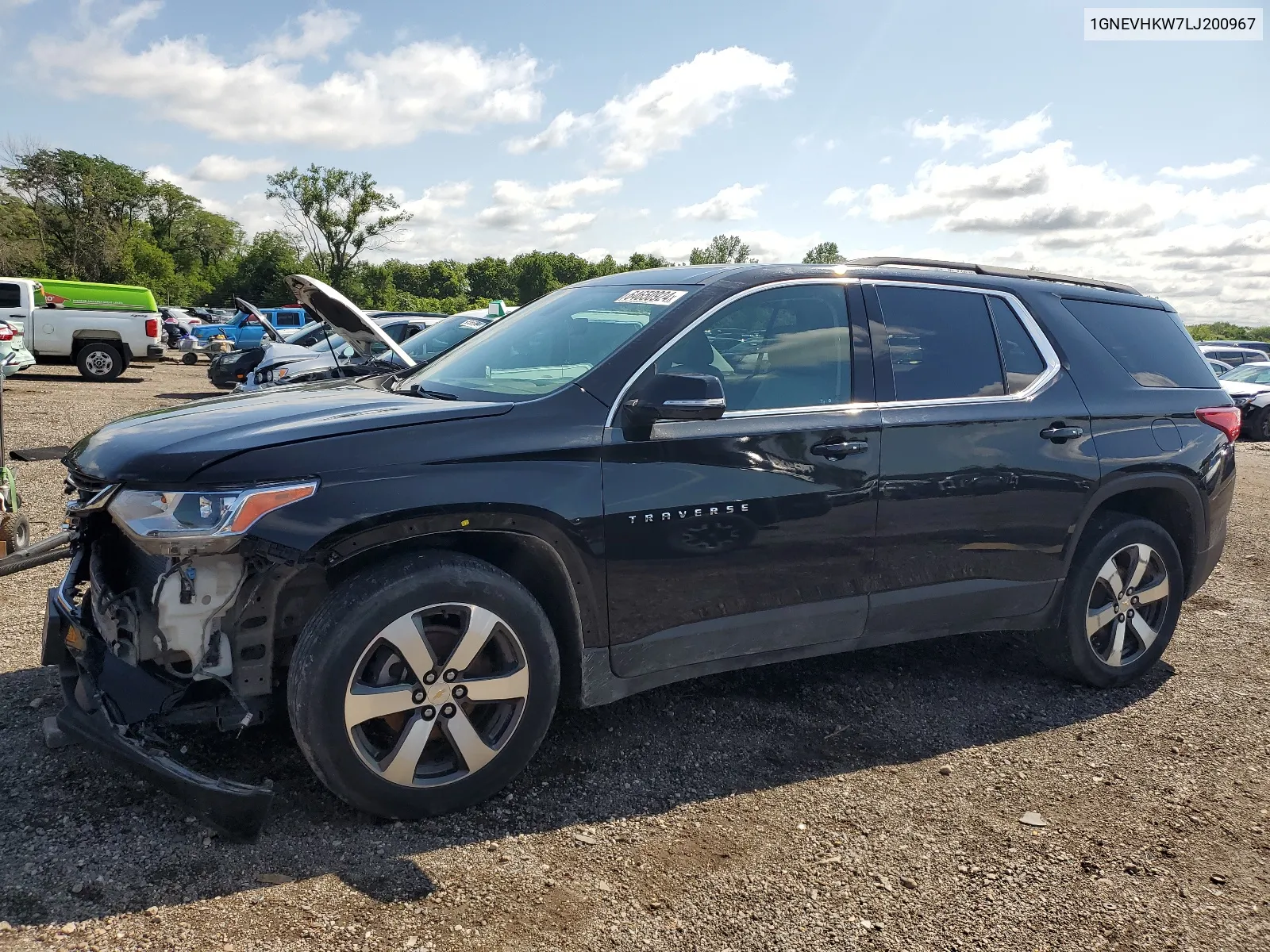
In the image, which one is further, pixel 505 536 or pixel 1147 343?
pixel 1147 343

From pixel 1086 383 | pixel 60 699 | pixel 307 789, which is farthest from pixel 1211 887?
pixel 60 699

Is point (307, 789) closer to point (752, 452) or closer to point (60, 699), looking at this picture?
point (60, 699)

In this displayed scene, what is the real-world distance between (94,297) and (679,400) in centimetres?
2047

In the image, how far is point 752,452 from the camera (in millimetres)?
3242

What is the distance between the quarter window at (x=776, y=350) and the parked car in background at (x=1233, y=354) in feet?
88.9

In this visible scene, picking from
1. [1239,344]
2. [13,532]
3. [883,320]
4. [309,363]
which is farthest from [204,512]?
[1239,344]

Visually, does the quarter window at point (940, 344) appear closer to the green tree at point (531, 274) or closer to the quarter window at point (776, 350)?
the quarter window at point (776, 350)

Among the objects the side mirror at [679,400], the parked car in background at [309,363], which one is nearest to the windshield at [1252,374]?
the parked car in background at [309,363]

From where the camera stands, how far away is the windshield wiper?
10.9 ft

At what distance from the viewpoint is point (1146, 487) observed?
4.20 m

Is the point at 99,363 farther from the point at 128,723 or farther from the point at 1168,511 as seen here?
the point at 1168,511

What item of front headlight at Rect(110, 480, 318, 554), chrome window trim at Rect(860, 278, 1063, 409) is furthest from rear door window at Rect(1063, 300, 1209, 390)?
front headlight at Rect(110, 480, 318, 554)

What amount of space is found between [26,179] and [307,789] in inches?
2621

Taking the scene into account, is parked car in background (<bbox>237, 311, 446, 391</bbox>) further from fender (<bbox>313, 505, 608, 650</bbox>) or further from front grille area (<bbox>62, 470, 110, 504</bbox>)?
fender (<bbox>313, 505, 608, 650</bbox>)
